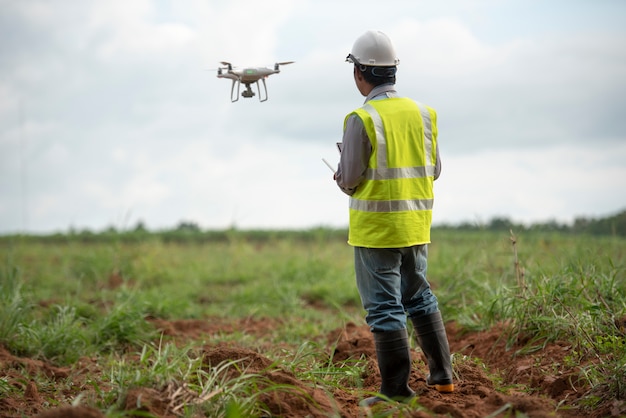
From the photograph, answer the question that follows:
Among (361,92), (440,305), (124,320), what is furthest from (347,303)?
(361,92)

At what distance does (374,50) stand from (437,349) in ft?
6.91

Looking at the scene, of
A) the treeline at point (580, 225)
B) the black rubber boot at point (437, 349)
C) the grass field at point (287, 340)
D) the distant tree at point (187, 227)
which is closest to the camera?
the grass field at point (287, 340)

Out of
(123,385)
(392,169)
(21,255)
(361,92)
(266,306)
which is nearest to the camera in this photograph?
(123,385)

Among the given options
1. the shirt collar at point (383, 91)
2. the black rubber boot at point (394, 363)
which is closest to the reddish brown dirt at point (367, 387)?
the black rubber boot at point (394, 363)

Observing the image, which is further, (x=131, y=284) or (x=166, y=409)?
(x=131, y=284)

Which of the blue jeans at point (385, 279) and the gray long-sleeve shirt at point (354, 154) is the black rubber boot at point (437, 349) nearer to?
the blue jeans at point (385, 279)

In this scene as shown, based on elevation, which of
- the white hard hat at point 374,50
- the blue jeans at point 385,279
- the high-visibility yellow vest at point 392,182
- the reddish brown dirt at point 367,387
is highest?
the white hard hat at point 374,50

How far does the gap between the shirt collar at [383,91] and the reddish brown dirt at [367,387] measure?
6.34ft

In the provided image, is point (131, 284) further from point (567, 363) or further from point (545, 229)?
point (545, 229)

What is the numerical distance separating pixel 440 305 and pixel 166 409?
14.2 feet

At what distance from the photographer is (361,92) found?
4.91m

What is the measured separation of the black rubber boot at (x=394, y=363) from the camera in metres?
4.52

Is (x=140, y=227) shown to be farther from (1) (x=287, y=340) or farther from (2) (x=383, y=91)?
(2) (x=383, y=91)

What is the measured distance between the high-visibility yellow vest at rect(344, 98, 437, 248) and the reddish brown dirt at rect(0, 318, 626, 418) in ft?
3.45
